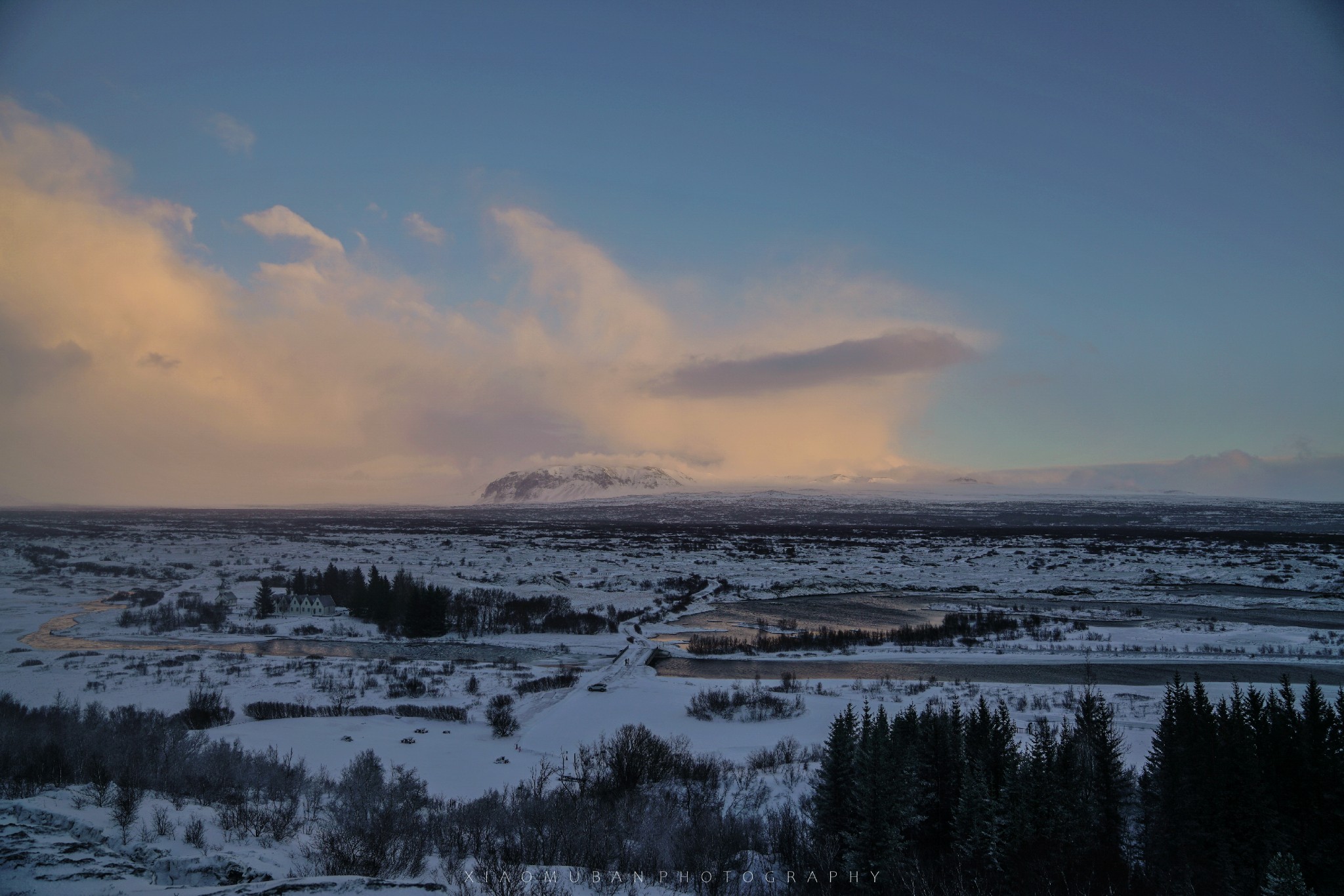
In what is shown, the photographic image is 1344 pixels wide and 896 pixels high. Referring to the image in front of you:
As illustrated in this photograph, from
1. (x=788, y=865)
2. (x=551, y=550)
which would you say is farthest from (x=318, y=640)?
(x=551, y=550)

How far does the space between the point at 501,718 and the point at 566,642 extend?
1836cm

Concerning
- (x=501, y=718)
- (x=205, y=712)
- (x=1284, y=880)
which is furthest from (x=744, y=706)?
(x=205, y=712)

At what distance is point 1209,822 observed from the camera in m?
12.1

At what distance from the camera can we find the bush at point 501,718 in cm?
2058

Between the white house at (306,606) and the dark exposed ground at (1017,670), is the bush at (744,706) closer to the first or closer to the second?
the dark exposed ground at (1017,670)

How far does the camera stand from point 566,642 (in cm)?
3900

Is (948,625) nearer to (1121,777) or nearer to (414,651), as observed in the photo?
(1121,777)

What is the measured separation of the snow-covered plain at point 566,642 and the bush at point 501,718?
432 mm

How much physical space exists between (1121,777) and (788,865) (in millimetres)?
7853

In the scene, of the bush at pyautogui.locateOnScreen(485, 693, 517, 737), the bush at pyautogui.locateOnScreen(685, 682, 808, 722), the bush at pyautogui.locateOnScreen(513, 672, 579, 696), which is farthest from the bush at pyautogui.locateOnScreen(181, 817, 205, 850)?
the bush at pyautogui.locateOnScreen(513, 672, 579, 696)

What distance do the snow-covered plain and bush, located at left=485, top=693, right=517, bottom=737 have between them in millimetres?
432

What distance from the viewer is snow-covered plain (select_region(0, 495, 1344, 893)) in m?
16.9

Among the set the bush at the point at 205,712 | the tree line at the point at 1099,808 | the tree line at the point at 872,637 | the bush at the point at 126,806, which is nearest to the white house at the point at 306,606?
the bush at the point at 205,712

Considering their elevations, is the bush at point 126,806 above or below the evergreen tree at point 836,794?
above
